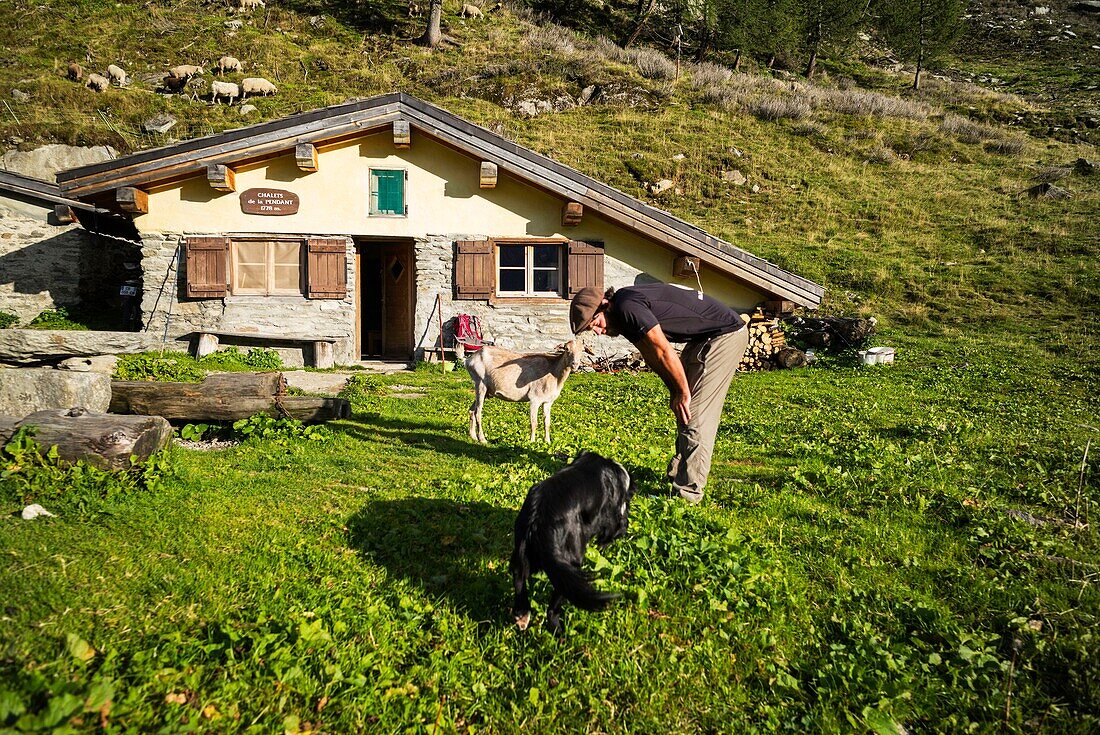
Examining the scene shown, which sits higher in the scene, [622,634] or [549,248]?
[549,248]

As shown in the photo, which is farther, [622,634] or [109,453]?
[109,453]

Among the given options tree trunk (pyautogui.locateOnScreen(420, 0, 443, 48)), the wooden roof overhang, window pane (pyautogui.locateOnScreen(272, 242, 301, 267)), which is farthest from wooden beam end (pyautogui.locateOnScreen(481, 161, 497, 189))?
tree trunk (pyautogui.locateOnScreen(420, 0, 443, 48))

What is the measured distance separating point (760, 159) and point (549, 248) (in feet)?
54.9

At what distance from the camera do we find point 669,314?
4.48m

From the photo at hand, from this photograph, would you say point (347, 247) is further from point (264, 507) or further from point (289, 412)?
point (264, 507)

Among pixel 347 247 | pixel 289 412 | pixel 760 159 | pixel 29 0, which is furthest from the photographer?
pixel 29 0

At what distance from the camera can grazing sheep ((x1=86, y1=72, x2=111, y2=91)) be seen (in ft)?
79.8

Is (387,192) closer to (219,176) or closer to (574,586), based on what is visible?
(219,176)

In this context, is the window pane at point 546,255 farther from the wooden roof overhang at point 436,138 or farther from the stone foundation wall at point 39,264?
the stone foundation wall at point 39,264

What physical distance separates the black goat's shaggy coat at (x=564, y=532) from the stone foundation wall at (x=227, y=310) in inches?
420

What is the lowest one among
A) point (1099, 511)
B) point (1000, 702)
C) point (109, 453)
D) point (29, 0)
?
point (1000, 702)

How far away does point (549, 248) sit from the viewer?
44.3ft

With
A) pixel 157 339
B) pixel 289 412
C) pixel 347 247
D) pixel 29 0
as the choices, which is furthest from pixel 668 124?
pixel 29 0

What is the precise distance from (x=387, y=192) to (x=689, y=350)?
10.4 metres
